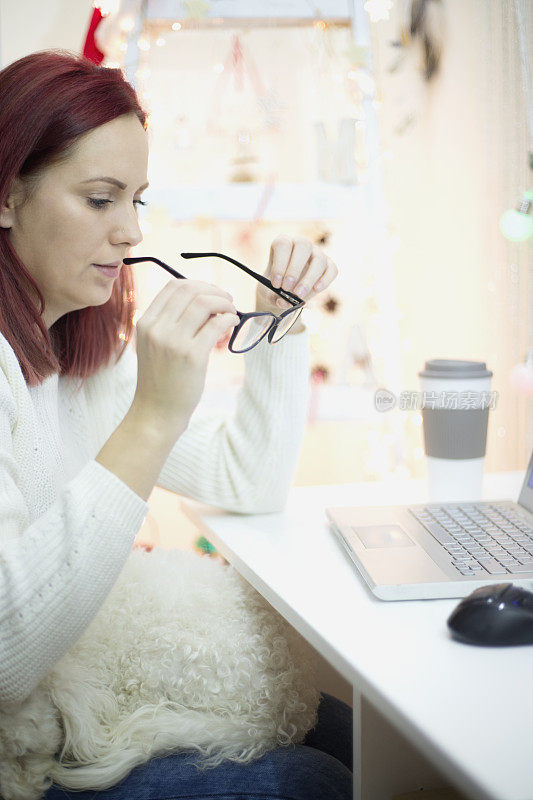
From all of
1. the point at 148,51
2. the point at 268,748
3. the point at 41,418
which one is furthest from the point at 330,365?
the point at 268,748

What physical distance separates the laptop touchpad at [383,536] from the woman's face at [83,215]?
442 mm

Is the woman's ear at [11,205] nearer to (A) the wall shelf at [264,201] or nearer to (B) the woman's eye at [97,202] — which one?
(B) the woman's eye at [97,202]

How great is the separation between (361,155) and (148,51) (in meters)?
0.60

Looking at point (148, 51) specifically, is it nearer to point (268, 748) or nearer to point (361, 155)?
point (361, 155)

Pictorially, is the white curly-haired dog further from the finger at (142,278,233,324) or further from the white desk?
the finger at (142,278,233,324)

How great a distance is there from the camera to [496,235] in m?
1.55

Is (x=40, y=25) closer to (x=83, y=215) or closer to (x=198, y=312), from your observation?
(x=83, y=215)

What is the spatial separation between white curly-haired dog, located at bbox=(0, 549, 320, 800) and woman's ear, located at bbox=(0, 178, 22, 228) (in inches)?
18.0

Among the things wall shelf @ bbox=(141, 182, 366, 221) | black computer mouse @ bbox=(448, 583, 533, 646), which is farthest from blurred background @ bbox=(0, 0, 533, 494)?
black computer mouse @ bbox=(448, 583, 533, 646)

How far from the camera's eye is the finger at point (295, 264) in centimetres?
106

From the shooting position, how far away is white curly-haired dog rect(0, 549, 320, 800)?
71 cm

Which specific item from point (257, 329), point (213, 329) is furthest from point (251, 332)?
point (213, 329)

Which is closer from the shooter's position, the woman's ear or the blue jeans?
the blue jeans

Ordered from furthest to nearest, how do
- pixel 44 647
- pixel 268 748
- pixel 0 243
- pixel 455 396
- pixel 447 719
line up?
pixel 455 396
pixel 0 243
pixel 268 748
pixel 44 647
pixel 447 719
